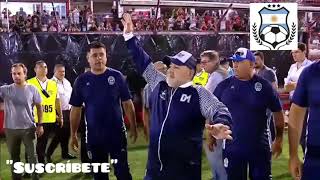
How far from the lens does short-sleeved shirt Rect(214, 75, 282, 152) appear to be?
3025 mm

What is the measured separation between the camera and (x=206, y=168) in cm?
456

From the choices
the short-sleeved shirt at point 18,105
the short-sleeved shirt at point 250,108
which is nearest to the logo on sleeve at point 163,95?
the short-sleeved shirt at point 250,108

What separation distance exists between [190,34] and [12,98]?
2.79m

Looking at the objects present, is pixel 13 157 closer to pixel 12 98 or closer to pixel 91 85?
pixel 12 98

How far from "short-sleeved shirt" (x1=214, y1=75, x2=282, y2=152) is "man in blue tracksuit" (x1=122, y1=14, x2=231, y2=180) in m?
0.58

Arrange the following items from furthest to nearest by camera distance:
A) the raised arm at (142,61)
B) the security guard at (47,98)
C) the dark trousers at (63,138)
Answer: the dark trousers at (63,138)
the security guard at (47,98)
the raised arm at (142,61)

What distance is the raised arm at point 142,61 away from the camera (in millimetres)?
2705

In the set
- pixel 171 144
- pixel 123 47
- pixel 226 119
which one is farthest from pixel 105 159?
pixel 123 47

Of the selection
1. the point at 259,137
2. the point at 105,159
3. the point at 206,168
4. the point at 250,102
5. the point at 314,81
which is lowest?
the point at 206,168

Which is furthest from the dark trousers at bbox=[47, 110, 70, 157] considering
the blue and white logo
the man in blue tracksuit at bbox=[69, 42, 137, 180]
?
the blue and white logo

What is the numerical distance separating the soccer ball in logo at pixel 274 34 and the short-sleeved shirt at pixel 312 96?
10.7ft

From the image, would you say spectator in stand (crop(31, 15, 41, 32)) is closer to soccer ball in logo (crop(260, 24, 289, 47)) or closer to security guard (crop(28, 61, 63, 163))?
security guard (crop(28, 61, 63, 163))

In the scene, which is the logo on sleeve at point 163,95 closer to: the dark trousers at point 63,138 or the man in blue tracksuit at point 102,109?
the man in blue tracksuit at point 102,109

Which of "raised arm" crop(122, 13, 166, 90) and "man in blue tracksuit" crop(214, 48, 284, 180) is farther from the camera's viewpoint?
"man in blue tracksuit" crop(214, 48, 284, 180)
